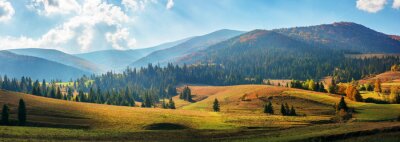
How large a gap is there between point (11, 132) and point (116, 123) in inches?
1132

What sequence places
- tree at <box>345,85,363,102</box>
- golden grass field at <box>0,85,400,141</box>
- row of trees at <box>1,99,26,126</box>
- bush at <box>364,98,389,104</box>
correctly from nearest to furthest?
golden grass field at <box>0,85,400,141</box>, row of trees at <box>1,99,26,126</box>, bush at <box>364,98,389,104</box>, tree at <box>345,85,363,102</box>

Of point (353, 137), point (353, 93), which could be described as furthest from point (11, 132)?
point (353, 93)

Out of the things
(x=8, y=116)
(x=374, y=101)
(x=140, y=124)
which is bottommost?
(x=140, y=124)

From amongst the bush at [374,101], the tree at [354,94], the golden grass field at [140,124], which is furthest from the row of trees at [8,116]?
the bush at [374,101]

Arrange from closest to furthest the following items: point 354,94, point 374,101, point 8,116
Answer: point 8,116 < point 374,101 < point 354,94

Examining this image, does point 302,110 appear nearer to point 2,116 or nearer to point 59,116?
point 59,116

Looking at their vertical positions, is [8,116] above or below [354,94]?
below

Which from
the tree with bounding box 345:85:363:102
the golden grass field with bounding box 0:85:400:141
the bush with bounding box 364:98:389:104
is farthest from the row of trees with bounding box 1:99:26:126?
the bush with bounding box 364:98:389:104

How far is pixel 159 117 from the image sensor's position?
344ft

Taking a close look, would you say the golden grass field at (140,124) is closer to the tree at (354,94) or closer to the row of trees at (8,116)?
the row of trees at (8,116)

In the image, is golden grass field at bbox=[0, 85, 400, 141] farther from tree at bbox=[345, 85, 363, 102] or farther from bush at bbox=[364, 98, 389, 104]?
bush at bbox=[364, 98, 389, 104]

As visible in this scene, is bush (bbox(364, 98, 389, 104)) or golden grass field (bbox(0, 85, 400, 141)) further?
bush (bbox(364, 98, 389, 104))

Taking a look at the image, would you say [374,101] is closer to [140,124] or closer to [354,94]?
[354,94]

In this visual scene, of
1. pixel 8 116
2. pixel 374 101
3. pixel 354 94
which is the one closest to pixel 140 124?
pixel 8 116
